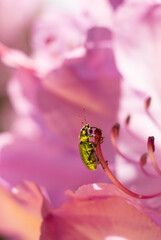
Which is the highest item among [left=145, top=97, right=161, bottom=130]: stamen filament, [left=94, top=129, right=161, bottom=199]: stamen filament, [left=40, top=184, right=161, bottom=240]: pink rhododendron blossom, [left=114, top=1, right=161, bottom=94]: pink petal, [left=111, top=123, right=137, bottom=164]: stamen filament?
[left=114, top=1, right=161, bottom=94]: pink petal

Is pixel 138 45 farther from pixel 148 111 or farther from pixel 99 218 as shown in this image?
pixel 99 218

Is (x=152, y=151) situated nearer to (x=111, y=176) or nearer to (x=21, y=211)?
(x=111, y=176)

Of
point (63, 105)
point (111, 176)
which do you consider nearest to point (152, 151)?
point (111, 176)

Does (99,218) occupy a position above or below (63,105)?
below

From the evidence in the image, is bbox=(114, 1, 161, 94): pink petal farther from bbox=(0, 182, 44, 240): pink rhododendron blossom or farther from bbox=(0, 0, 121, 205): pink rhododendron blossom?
bbox=(0, 182, 44, 240): pink rhododendron blossom

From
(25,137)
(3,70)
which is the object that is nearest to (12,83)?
(25,137)

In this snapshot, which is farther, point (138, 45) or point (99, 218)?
point (138, 45)

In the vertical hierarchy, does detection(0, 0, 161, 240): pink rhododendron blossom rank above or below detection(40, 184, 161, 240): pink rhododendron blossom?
above

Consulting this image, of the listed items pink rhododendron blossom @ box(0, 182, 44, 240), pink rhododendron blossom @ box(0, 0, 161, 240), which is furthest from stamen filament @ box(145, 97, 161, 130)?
pink rhododendron blossom @ box(0, 182, 44, 240)

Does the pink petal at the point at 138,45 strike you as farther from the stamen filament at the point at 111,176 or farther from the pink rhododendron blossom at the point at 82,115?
the stamen filament at the point at 111,176
